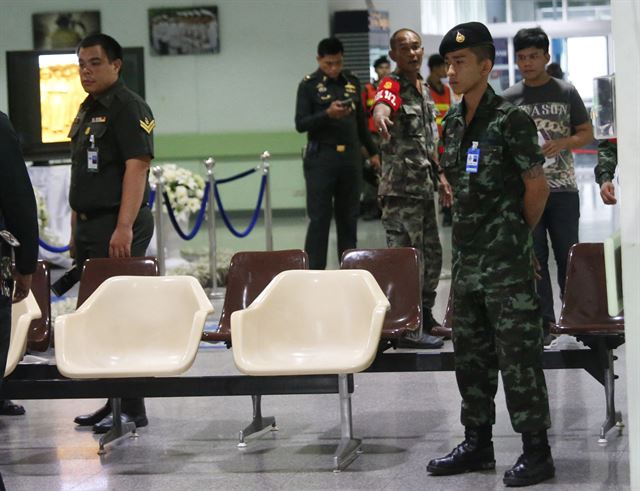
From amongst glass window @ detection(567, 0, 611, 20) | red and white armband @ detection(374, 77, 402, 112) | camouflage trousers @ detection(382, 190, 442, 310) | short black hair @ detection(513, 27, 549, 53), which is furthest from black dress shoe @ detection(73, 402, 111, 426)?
glass window @ detection(567, 0, 611, 20)

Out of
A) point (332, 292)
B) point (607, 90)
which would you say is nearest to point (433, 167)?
point (332, 292)

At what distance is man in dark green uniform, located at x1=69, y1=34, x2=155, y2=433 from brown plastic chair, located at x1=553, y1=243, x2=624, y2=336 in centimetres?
192

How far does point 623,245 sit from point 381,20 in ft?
41.5

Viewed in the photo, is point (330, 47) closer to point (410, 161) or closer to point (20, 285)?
point (410, 161)

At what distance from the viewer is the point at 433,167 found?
21.7ft

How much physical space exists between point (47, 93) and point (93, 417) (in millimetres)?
5346

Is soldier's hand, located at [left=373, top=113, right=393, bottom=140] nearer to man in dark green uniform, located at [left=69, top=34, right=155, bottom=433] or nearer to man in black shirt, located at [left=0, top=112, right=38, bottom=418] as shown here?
man in dark green uniform, located at [left=69, top=34, right=155, bottom=433]

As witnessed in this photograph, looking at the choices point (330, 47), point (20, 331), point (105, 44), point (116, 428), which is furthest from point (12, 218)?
point (330, 47)

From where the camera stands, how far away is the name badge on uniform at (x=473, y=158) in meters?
4.14

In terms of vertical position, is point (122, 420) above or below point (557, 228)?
below

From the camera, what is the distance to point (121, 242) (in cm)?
532

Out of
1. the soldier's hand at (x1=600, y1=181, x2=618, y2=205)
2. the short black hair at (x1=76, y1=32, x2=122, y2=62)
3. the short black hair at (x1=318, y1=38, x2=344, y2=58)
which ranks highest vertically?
the short black hair at (x1=318, y1=38, x2=344, y2=58)

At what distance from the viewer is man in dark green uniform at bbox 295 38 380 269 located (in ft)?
26.7

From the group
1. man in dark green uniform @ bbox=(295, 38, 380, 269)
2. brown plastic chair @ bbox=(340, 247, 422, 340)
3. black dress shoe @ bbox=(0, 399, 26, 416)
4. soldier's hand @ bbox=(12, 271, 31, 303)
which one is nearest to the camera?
soldier's hand @ bbox=(12, 271, 31, 303)
